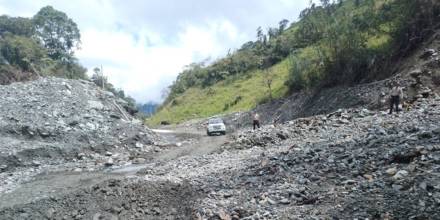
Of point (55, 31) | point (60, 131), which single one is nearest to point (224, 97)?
point (55, 31)

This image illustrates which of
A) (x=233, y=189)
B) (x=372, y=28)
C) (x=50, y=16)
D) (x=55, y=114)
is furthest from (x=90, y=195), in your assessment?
(x=50, y=16)

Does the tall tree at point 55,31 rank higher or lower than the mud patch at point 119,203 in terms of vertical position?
higher

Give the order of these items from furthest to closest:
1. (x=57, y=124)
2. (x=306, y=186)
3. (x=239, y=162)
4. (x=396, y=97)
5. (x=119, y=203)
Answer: (x=57, y=124) < (x=396, y=97) < (x=239, y=162) < (x=119, y=203) < (x=306, y=186)

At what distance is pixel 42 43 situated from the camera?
7381 cm

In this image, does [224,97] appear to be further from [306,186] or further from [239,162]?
[306,186]

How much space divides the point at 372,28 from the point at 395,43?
125 inches

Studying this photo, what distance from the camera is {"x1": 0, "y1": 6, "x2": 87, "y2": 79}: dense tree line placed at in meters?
57.0

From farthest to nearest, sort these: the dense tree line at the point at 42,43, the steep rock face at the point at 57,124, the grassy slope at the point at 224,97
A: the grassy slope at the point at 224,97, the dense tree line at the point at 42,43, the steep rock face at the point at 57,124

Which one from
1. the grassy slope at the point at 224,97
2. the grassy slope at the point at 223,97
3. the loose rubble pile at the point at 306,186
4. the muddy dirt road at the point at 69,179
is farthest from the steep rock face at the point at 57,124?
the grassy slope at the point at 223,97

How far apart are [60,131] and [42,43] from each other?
5398 centimetres

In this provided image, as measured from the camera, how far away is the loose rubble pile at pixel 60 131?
74.0 feet

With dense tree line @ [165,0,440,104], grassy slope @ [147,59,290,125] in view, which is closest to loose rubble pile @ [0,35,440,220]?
dense tree line @ [165,0,440,104]

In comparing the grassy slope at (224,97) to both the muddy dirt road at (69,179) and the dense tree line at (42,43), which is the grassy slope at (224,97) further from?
the muddy dirt road at (69,179)

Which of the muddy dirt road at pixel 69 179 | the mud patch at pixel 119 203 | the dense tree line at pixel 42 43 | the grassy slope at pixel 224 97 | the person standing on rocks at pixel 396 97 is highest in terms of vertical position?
the dense tree line at pixel 42 43
